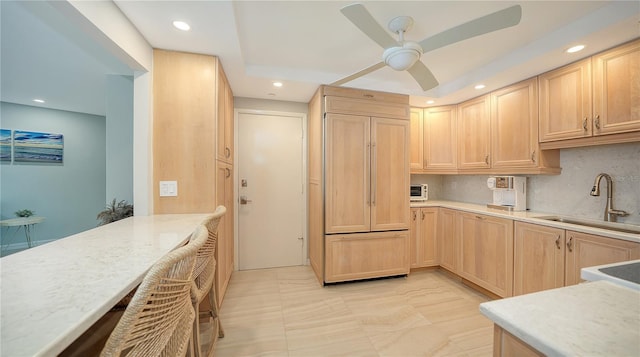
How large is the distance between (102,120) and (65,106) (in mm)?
484

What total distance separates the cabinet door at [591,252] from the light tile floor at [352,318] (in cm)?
79

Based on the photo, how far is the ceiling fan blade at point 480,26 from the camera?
114cm

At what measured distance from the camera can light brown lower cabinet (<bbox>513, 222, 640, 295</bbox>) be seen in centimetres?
155

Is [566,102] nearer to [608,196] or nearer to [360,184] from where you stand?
[608,196]

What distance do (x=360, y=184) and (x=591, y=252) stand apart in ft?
6.14

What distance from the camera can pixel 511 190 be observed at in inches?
101

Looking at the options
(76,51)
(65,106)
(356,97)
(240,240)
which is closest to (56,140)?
(65,106)

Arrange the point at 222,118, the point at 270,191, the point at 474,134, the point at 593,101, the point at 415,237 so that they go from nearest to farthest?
the point at 593,101 → the point at 222,118 → the point at 474,134 → the point at 415,237 → the point at 270,191

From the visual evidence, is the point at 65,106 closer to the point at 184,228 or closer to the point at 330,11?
the point at 184,228

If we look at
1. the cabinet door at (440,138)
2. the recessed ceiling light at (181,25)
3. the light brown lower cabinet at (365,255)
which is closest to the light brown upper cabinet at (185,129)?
the recessed ceiling light at (181,25)

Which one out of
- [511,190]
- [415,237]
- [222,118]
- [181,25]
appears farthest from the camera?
[415,237]

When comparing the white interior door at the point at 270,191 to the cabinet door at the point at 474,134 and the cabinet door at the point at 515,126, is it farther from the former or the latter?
the cabinet door at the point at 515,126

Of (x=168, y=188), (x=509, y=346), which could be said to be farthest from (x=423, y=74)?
(x=168, y=188)

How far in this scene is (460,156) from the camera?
2959 millimetres
